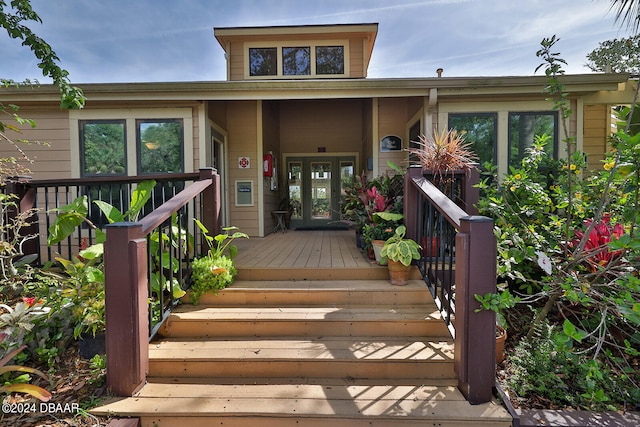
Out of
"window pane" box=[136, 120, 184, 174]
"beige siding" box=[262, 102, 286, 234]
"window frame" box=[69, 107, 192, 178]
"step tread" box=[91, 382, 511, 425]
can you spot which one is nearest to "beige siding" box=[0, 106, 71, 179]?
"window frame" box=[69, 107, 192, 178]

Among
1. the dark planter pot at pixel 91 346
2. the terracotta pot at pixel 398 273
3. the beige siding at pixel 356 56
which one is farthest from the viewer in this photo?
the beige siding at pixel 356 56

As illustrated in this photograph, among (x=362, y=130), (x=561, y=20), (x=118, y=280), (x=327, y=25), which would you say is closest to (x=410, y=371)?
(x=118, y=280)

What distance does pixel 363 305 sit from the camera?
2453 millimetres

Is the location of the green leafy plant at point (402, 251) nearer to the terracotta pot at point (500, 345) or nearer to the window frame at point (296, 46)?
the terracotta pot at point (500, 345)

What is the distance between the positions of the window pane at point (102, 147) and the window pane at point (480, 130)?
5134mm

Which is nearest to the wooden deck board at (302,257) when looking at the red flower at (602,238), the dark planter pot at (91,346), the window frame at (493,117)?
the dark planter pot at (91,346)

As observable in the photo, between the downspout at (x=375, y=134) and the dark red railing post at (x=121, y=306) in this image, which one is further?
the downspout at (x=375, y=134)

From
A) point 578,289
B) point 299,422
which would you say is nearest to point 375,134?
point 578,289

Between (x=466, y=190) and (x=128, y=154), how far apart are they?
476 cm

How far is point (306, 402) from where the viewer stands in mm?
1656

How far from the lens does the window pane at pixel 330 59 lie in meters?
6.82

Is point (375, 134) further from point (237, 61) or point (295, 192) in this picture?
point (237, 61)

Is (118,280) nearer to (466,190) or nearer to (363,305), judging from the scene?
(363,305)

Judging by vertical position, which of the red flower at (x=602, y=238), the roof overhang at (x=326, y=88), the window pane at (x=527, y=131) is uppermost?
the roof overhang at (x=326, y=88)
